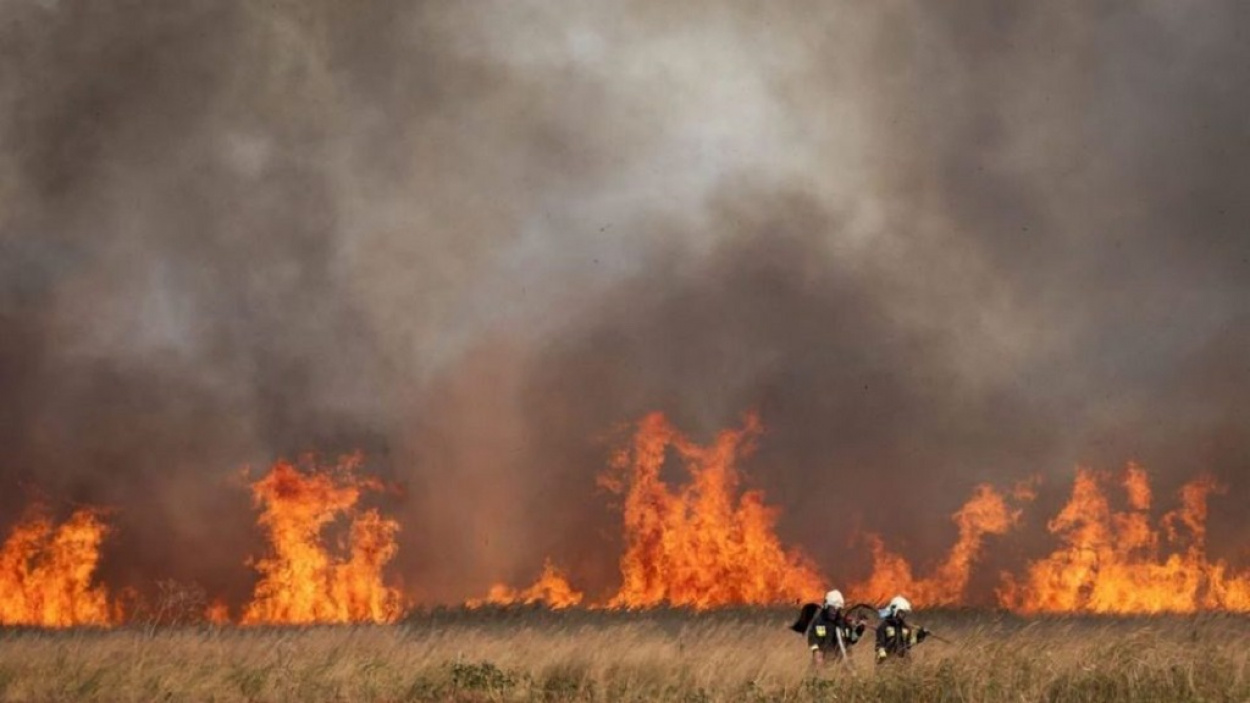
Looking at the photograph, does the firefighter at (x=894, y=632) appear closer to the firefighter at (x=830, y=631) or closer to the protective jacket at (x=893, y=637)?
the protective jacket at (x=893, y=637)

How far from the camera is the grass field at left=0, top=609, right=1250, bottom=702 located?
56.4ft

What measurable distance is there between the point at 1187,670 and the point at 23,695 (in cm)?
1585

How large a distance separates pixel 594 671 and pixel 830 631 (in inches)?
146

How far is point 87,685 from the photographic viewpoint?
1780 cm

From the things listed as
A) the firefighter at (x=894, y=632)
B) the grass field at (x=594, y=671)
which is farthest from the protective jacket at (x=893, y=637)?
the grass field at (x=594, y=671)

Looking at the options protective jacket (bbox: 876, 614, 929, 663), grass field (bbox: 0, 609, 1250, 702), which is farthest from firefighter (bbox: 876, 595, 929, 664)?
grass field (bbox: 0, 609, 1250, 702)

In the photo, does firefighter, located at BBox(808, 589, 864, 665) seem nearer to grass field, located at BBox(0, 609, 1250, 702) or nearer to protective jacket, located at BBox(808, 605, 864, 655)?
protective jacket, located at BBox(808, 605, 864, 655)

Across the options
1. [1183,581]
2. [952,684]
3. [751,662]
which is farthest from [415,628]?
[1183,581]

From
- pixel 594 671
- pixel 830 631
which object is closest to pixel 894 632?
pixel 830 631

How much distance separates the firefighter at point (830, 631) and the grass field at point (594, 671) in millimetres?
495

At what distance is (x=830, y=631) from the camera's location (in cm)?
1973

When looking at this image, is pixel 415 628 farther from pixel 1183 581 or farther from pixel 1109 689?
pixel 1183 581

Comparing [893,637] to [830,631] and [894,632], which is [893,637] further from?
[830,631]

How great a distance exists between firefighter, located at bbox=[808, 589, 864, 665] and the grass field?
0.49 meters
